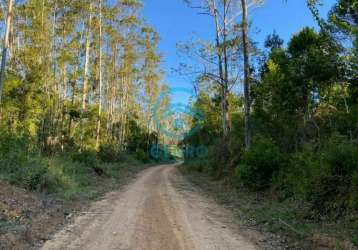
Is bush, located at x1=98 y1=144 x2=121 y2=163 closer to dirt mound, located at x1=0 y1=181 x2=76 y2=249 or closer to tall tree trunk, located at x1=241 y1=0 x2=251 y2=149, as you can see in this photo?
tall tree trunk, located at x1=241 y1=0 x2=251 y2=149

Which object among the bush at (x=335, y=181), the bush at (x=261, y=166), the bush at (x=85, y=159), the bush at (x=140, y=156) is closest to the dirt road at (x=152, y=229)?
the bush at (x=335, y=181)

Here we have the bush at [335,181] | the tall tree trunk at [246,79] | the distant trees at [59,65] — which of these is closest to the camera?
the bush at [335,181]

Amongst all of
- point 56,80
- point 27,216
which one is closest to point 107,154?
point 56,80

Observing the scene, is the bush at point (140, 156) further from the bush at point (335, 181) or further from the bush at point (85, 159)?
the bush at point (335, 181)

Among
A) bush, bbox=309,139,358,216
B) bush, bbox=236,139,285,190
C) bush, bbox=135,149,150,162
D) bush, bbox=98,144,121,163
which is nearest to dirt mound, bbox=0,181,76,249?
bush, bbox=309,139,358,216

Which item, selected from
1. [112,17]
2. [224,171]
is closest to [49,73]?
[112,17]

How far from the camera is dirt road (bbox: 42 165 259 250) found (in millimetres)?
6367

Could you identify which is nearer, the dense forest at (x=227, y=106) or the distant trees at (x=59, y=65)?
the dense forest at (x=227, y=106)

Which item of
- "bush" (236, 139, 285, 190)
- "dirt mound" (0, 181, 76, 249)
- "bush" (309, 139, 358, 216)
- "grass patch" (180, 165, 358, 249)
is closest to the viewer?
"dirt mound" (0, 181, 76, 249)

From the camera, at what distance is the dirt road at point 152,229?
6.37 m

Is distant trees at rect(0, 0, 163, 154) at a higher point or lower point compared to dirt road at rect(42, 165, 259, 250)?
higher

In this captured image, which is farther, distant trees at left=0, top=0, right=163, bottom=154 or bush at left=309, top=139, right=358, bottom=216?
distant trees at left=0, top=0, right=163, bottom=154

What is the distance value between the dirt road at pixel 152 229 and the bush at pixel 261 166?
2.80 meters

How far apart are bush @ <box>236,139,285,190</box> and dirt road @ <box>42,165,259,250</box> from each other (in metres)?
2.80
